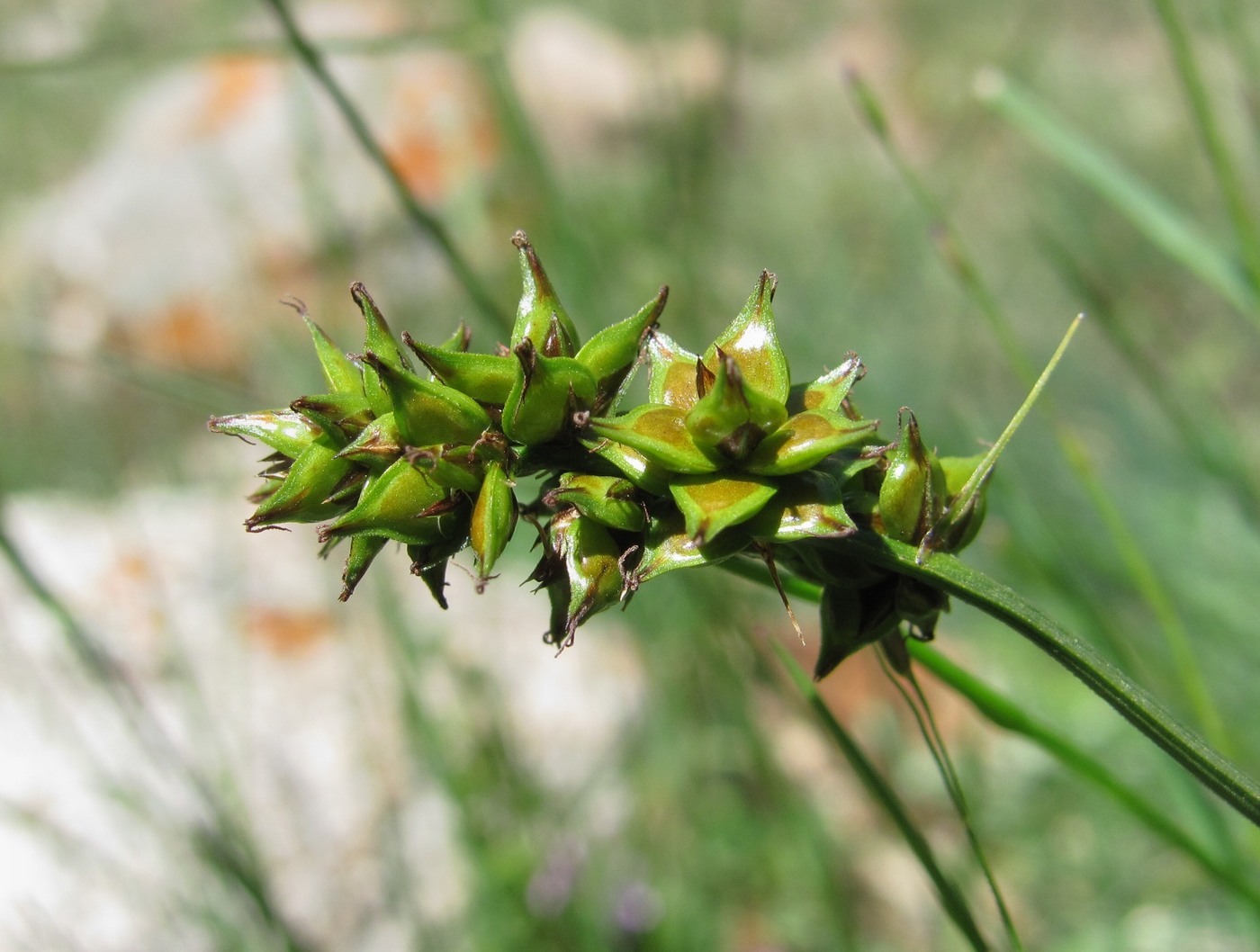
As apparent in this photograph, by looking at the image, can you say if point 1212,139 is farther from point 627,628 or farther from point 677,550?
point 627,628

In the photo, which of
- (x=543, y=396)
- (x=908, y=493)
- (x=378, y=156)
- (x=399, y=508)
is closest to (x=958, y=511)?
(x=908, y=493)

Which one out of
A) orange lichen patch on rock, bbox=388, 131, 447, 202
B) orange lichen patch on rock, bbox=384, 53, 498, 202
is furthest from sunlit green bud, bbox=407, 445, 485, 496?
orange lichen patch on rock, bbox=388, 131, 447, 202

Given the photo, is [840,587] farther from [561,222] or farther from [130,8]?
[130,8]

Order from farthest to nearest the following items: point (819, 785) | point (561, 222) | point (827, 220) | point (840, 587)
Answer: point (827, 220), point (819, 785), point (561, 222), point (840, 587)

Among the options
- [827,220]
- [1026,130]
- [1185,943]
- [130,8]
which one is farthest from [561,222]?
[130,8]

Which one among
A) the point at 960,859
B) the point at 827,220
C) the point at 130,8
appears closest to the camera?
the point at 960,859

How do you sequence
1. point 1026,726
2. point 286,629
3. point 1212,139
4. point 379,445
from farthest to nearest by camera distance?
point 286,629 < point 1212,139 < point 1026,726 < point 379,445
